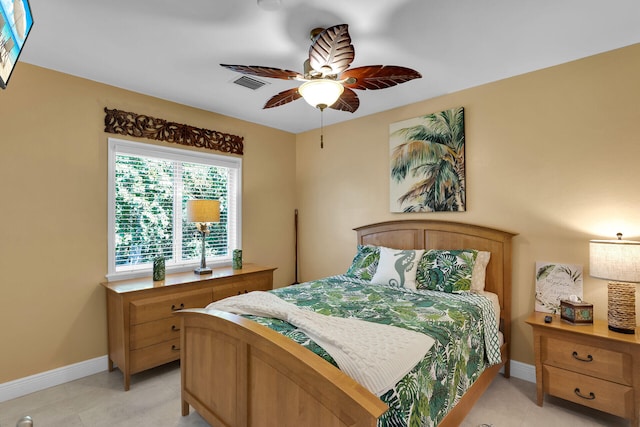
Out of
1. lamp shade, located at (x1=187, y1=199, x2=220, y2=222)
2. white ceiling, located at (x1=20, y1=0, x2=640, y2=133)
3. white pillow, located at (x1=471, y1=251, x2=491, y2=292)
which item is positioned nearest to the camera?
white ceiling, located at (x1=20, y1=0, x2=640, y2=133)

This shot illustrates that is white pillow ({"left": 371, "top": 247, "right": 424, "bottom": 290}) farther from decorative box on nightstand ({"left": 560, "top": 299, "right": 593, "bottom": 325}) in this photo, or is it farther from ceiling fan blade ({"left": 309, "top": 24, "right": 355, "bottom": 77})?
ceiling fan blade ({"left": 309, "top": 24, "right": 355, "bottom": 77})

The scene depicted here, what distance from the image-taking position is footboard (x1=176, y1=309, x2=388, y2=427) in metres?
1.22

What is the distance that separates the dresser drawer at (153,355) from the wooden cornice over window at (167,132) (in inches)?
78.4

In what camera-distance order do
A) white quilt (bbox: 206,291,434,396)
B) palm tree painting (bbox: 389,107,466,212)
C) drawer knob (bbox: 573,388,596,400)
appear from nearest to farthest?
white quilt (bbox: 206,291,434,396)
drawer knob (bbox: 573,388,596,400)
palm tree painting (bbox: 389,107,466,212)

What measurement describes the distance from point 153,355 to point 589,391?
3297mm

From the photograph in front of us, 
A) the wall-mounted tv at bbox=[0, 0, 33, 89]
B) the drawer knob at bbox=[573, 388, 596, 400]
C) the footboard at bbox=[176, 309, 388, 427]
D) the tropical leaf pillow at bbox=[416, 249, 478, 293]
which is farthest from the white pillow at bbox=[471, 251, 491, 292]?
the wall-mounted tv at bbox=[0, 0, 33, 89]

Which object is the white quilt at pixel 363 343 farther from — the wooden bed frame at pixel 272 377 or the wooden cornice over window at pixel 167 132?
the wooden cornice over window at pixel 167 132

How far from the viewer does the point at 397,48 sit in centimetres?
231

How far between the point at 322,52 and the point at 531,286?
2.55 meters

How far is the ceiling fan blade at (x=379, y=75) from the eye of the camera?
6.14 feet

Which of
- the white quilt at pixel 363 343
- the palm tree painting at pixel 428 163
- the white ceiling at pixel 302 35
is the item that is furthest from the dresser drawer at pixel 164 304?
the palm tree painting at pixel 428 163

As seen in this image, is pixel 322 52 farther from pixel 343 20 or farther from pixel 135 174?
pixel 135 174

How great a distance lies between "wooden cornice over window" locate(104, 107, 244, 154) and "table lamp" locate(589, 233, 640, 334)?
3584 millimetres

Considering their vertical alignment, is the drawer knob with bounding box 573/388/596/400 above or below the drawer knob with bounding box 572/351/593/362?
below
